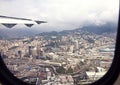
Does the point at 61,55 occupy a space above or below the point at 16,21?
below

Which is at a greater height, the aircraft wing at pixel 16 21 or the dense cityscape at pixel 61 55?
the aircraft wing at pixel 16 21

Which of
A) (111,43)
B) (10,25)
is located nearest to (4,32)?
(10,25)

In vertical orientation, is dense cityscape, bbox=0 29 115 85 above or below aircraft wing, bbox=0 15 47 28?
below

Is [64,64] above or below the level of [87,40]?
below

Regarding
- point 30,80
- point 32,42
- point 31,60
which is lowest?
point 30,80

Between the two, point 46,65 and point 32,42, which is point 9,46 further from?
point 46,65

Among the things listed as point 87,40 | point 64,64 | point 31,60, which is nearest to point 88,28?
point 87,40

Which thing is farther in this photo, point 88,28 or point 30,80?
point 30,80
